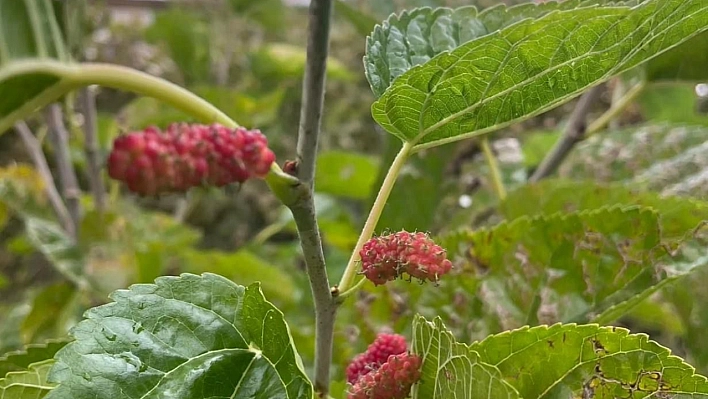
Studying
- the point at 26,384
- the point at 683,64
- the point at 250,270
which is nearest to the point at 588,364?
the point at 26,384

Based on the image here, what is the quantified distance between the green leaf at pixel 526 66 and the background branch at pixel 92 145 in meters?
0.66

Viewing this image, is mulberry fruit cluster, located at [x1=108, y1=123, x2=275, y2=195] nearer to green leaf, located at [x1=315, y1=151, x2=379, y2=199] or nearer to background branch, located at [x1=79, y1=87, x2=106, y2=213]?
background branch, located at [x1=79, y1=87, x2=106, y2=213]

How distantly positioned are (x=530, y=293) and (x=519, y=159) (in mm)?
617

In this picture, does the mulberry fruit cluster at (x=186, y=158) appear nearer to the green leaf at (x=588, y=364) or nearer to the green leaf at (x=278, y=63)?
the green leaf at (x=588, y=364)

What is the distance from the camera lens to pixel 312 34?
1.13ft

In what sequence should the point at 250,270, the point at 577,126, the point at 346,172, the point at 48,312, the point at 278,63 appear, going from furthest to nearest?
the point at 278,63
the point at 346,172
the point at 250,270
the point at 48,312
the point at 577,126

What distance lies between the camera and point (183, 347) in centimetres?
33

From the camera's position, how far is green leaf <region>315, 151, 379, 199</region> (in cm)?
120

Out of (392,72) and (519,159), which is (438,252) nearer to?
(392,72)

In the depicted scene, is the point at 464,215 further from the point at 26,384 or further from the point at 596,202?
the point at 26,384

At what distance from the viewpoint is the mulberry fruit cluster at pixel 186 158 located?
290 mm

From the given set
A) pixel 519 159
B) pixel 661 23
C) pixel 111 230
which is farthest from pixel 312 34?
pixel 519 159

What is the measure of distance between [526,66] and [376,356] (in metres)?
0.17

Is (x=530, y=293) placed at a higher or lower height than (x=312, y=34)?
lower
